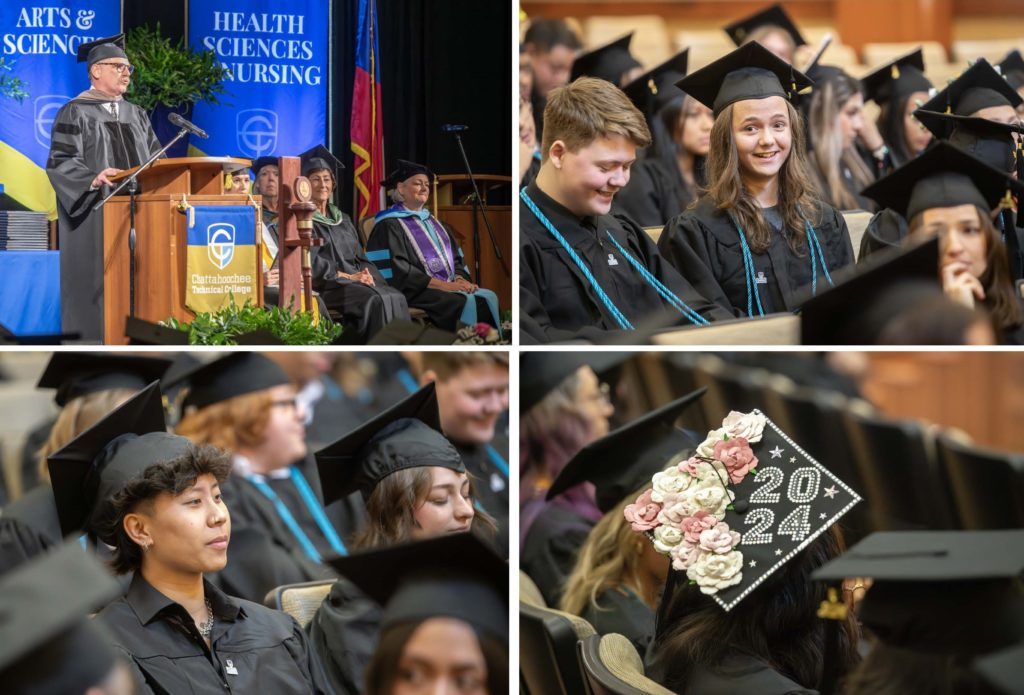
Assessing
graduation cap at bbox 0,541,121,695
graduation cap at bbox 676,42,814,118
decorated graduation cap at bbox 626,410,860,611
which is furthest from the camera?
graduation cap at bbox 676,42,814,118

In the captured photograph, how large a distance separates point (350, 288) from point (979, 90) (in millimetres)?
2181

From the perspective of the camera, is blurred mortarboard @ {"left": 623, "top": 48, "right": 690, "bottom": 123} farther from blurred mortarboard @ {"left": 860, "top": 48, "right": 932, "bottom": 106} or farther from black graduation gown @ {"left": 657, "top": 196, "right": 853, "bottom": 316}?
blurred mortarboard @ {"left": 860, "top": 48, "right": 932, "bottom": 106}

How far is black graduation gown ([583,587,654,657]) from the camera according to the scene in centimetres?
418

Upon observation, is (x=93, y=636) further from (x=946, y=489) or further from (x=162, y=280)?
(x=946, y=489)

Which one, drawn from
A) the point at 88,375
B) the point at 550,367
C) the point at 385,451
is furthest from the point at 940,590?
the point at 88,375

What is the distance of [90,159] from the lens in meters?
4.53

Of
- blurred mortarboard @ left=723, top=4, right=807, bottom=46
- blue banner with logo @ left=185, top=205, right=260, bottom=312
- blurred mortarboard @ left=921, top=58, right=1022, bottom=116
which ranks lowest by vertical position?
blue banner with logo @ left=185, top=205, right=260, bottom=312

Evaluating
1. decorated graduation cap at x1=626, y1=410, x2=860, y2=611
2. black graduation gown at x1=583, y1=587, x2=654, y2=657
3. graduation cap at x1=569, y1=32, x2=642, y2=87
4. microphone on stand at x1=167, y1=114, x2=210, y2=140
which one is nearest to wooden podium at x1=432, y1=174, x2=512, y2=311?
graduation cap at x1=569, y1=32, x2=642, y2=87

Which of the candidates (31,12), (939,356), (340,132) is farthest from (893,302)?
(31,12)

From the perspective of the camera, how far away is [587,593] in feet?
13.8

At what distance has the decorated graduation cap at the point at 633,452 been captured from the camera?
164 inches

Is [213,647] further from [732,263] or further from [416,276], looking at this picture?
[732,263]

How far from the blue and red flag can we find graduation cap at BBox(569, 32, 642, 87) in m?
0.74

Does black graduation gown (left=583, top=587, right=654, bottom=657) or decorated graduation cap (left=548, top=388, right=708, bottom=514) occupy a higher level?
decorated graduation cap (left=548, top=388, right=708, bottom=514)
